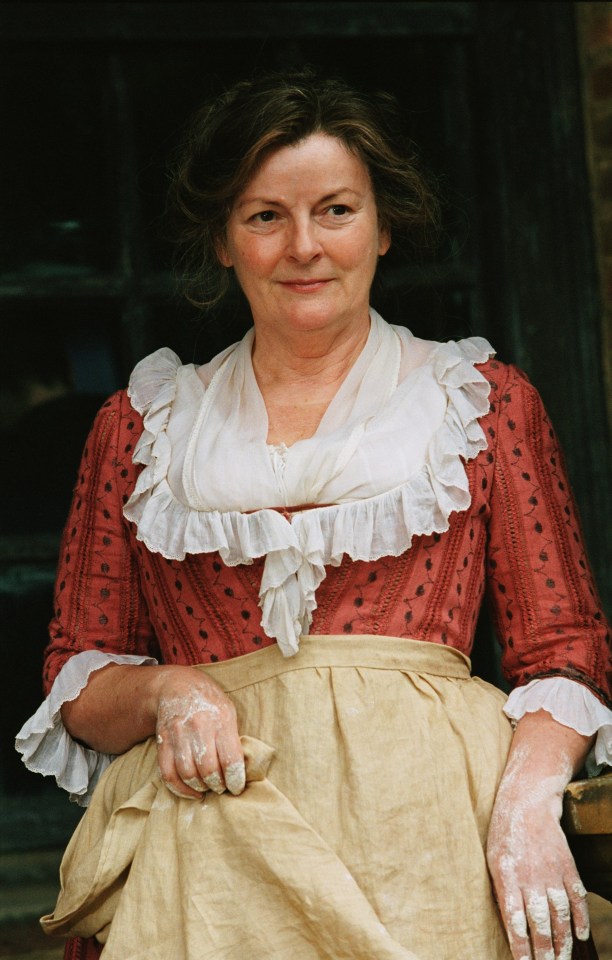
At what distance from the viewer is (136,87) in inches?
119

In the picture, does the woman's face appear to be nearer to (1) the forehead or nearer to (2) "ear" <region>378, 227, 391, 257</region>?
(1) the forehead

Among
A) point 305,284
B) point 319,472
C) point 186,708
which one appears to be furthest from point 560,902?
point 305,284

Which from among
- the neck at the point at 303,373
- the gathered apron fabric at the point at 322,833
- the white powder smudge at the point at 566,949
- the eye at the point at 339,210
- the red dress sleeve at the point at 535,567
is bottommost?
the white powder smudge at the point at 566,949

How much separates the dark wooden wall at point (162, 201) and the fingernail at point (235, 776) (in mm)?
1030

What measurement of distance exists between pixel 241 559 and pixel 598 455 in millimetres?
1086

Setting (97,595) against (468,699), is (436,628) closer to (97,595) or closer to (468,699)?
(468,699)

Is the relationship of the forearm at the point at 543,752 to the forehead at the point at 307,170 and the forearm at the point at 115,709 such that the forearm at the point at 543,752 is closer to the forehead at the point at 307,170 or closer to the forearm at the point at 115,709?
the forearm at the point at 115,709

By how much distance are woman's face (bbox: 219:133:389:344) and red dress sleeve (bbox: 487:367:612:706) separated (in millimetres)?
307

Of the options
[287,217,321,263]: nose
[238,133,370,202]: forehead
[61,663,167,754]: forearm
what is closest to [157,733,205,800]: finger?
[61,663,167,754]: forearm

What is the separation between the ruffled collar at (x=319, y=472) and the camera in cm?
220

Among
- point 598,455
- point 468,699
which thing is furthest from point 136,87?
point 468,699

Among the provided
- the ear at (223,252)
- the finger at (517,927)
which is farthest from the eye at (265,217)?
the finger at (517,927)

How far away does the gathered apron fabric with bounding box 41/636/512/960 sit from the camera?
202 cm

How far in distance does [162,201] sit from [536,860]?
158 cm
